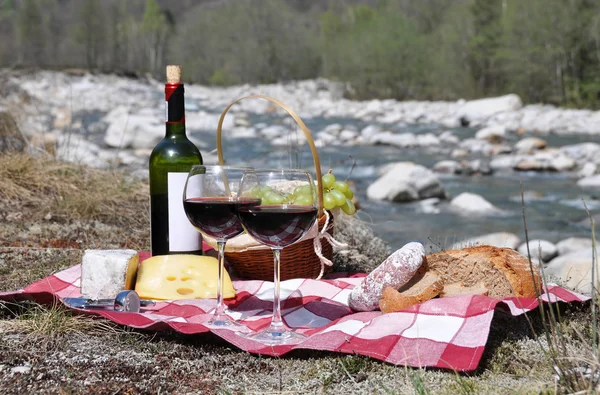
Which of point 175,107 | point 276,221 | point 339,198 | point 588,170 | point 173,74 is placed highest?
point 173,74

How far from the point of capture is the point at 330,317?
7.93ft

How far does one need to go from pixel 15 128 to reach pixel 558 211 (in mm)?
7210

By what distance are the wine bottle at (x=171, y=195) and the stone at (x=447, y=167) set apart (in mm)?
10345

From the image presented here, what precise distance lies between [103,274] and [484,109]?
2388 centimetres

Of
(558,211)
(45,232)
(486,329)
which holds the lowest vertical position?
(558,211)

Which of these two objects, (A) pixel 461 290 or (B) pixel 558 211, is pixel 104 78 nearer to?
(B) pixel 558 211

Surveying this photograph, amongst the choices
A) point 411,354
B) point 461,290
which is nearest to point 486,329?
point 411,354

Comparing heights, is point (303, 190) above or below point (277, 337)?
above

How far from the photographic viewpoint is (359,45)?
4406cm

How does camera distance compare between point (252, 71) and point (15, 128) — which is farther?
point (252, 71)

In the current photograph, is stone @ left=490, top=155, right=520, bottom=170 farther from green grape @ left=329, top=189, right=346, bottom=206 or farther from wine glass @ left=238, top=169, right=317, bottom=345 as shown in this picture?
wine glass @ left=238, top=169, right=317, bottom=345

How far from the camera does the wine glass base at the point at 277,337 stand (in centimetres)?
206

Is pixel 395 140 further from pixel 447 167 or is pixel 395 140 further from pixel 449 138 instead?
pixel 447 167

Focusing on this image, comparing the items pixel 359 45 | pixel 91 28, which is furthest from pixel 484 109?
pixel 91 28
